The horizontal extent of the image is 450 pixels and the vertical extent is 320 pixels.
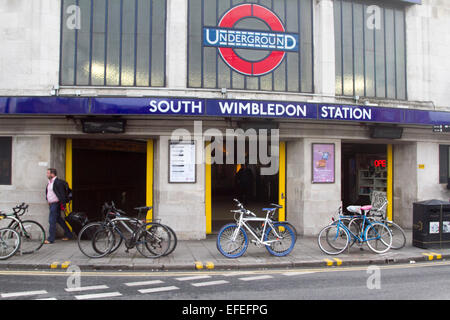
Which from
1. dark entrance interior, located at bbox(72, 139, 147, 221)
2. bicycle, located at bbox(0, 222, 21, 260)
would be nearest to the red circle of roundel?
dark entrance interior, located at bbox(72, 139, 147, 221)

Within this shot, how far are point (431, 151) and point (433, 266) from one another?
6567mm

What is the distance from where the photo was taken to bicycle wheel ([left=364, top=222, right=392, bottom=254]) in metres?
9.34

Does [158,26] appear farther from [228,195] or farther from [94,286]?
[94,286]

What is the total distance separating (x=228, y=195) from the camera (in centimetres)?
1374

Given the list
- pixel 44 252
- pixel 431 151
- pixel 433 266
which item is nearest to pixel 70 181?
pixel 44 252

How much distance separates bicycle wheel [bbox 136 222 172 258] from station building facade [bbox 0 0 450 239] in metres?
2.36

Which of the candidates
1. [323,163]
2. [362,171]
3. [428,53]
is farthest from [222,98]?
[428,53]

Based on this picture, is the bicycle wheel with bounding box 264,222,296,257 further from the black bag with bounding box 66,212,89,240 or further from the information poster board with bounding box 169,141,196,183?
the black bag with bounding box 66,212,89,240

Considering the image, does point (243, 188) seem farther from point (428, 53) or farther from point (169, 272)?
point (428, 53)

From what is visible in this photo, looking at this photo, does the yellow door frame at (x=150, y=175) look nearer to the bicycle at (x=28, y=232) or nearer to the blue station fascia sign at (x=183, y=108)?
the blue station fascia sign at (x=183, y=108)

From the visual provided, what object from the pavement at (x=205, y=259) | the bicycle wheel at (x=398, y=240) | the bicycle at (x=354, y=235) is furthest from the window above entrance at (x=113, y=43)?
the bicycle wheel at (x=398, y=240)

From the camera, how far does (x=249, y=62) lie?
1207 cm

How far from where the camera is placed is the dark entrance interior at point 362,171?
1496cm

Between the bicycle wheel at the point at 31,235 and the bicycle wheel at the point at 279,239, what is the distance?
17.6 feet
